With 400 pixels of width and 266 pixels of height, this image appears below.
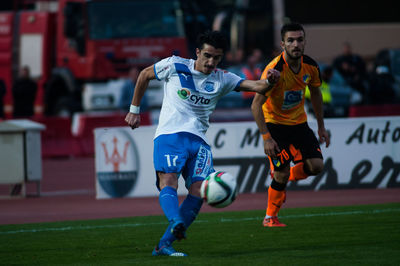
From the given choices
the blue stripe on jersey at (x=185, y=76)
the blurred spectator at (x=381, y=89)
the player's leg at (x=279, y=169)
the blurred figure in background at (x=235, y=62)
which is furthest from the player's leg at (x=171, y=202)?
the blurred spectator at (x=381, y=89)

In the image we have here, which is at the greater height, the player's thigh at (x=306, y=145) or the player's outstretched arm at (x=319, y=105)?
the player's outstretched arm at (x=319, y=105)

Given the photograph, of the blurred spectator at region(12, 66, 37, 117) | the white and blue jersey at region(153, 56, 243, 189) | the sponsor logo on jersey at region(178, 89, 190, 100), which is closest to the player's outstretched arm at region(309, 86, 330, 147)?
the white and blue jersey at region(153, 56, 243, 189)

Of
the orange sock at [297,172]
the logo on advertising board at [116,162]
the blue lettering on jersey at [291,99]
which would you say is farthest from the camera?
the logo on advertising board at [116,162]

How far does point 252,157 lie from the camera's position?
47.3 feet

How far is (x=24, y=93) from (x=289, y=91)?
16.0 meters

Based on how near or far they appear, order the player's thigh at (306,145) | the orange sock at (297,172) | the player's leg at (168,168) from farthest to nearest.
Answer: the orange sock at (297,172)
the player's thigh at (306,145)
the player's leg at (168,168)

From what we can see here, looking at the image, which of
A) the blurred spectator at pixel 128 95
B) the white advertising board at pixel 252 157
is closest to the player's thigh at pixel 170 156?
the white advertising board at pixel 252 157

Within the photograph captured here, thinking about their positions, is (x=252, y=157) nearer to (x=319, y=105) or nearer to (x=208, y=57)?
(x=319, y=105)

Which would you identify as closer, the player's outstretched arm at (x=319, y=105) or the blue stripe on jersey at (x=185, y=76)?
the blue stripe on jersey at (x=185, y=76)

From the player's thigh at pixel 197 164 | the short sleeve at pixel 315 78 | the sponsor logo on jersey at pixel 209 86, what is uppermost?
the sponsor logo on jersey at pixel 209 86

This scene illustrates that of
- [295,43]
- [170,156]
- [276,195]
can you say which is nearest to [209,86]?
[170,156]

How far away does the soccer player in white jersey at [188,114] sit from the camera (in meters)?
7.83

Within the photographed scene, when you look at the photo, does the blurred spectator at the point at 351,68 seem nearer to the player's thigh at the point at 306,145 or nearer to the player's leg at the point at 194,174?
the player's thigh at the point at 306,145

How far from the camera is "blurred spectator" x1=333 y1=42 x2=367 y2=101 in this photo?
23859 mm
